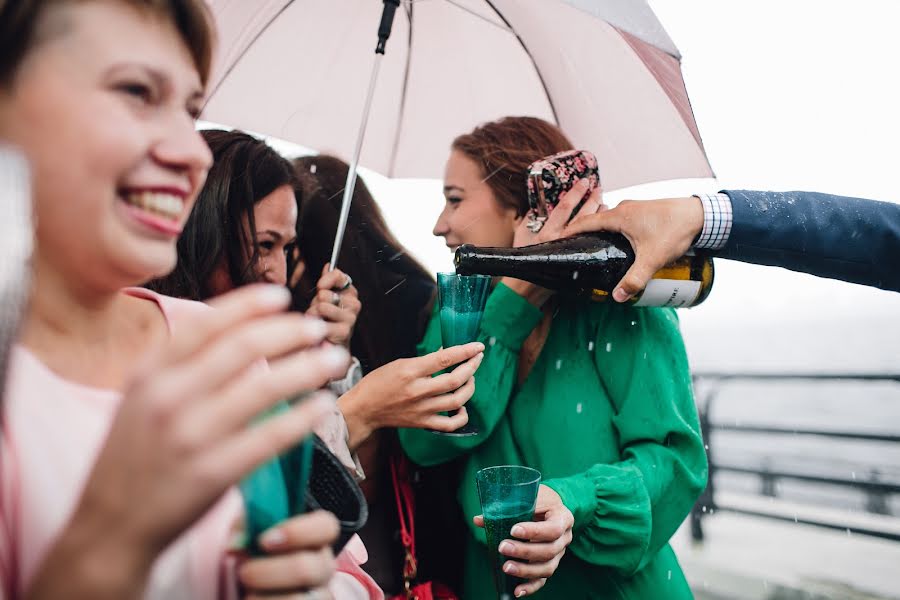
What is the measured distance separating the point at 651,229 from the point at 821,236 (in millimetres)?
546

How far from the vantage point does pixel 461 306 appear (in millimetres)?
1582

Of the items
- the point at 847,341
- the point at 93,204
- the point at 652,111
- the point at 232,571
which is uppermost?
the point at 652,111

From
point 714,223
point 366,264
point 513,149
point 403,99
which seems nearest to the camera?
point 714,223

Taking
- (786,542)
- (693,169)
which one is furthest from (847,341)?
(693,169)

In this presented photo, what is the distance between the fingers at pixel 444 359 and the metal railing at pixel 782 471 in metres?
3.77

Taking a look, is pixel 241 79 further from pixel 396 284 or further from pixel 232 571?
pixel 232 571

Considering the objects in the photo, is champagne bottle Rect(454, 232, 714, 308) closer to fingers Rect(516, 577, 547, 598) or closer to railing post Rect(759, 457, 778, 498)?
fingers Rect(516, 577, 547, 598)

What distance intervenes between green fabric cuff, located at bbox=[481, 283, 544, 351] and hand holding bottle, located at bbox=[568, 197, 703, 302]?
1.08 feet

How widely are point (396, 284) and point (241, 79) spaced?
3.06ft

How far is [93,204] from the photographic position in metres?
0.64

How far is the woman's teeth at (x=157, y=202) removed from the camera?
681 mm

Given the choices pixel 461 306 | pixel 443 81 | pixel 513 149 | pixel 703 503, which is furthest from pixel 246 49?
pixel 703 503

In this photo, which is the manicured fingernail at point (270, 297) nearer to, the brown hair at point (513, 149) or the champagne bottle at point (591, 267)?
the champagne bottle at point (591, 267)

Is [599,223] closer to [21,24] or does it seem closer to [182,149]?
[182,149]
